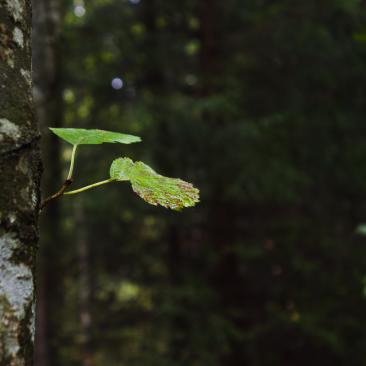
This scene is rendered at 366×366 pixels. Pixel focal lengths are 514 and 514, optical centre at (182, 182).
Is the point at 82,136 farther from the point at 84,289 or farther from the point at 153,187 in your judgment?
the point at 84,289

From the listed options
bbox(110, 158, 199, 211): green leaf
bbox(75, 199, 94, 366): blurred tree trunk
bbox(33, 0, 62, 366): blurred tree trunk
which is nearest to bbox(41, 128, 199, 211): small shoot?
bbox(110, 158, 199, 211): green leaf

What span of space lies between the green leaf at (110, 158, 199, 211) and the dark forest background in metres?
4.74

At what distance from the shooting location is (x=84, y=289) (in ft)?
31.8

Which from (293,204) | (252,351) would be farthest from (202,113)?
(252,351)

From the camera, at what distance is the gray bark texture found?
0.68 meters

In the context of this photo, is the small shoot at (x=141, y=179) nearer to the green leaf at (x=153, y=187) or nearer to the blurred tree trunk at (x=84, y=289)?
the green leaf at (x=153, y=187)

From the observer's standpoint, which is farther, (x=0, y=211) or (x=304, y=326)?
(x=304, y=326)

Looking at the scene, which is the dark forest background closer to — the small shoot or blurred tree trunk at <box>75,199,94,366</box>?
blurred tree trunk at <box>75,199,94,366</box>

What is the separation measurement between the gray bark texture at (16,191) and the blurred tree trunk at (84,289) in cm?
707

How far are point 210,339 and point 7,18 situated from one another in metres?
6.34

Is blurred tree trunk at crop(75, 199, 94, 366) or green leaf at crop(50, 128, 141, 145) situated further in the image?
blurred tree trunk at crop(75, 199, 94, 366)

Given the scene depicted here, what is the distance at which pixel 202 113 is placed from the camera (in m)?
6.85

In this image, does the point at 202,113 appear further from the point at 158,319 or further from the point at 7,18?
the point at 7,18

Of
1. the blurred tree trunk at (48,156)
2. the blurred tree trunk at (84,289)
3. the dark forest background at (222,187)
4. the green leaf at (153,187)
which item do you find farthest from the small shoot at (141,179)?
the blurred tree trunk at (84,289)
